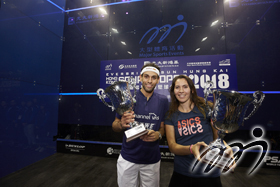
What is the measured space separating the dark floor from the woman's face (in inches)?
69.5

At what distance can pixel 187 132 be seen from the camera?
95 centimetres

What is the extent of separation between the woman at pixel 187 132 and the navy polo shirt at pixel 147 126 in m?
0.26

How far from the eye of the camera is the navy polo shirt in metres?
1.25

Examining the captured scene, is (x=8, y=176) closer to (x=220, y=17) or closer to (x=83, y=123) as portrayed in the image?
(x=83, y=123)

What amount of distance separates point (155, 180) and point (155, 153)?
0.26m

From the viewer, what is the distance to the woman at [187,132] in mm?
891

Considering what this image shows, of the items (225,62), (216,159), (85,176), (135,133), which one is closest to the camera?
(216,159)

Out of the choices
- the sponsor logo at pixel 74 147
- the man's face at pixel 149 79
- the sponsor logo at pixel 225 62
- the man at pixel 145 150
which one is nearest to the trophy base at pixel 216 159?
the man at pixel 145 150

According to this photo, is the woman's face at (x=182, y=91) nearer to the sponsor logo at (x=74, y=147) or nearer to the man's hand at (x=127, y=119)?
the man's hand at (x=127, y=119)

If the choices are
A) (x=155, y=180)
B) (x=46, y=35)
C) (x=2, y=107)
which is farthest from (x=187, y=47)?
(x=2, y=107)

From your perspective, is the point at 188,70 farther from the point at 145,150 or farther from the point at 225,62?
the point at 145,150

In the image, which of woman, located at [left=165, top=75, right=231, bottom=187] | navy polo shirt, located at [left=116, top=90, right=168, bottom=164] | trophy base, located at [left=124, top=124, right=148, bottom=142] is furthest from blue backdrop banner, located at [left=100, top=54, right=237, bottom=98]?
trophy base, located at [left=124, top=124, right=148, bottom=142]

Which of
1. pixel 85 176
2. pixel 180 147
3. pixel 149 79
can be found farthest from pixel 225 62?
pixel 85 176

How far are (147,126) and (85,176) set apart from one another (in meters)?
1.86
